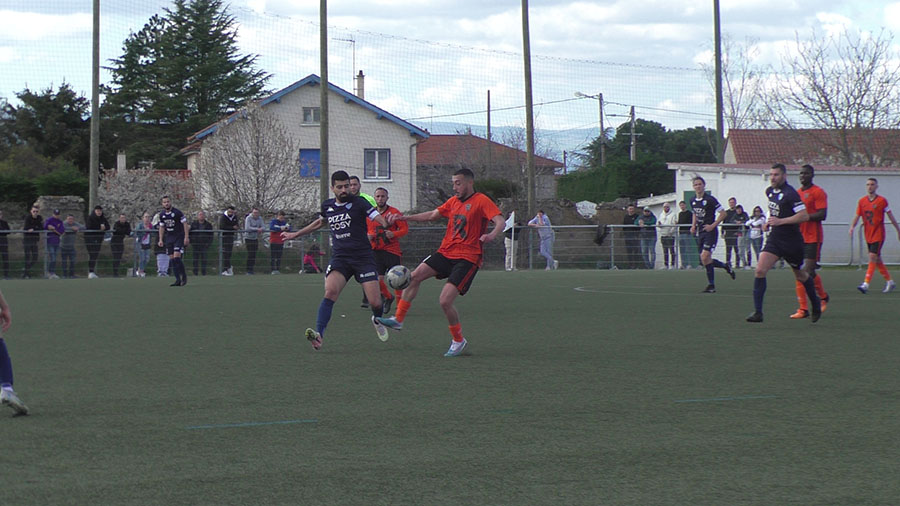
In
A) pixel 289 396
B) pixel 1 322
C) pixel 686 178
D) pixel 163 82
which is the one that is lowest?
pixel 289 396

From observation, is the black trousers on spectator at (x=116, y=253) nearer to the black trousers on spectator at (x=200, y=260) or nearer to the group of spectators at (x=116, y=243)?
the group of spectators at (x=116, y=243)

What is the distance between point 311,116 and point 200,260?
26.6 m

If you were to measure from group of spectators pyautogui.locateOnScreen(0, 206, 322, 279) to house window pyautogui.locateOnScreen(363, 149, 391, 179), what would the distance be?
25.2 meters

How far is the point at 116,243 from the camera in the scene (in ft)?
91.8

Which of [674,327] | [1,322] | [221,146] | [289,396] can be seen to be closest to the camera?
[1,322]

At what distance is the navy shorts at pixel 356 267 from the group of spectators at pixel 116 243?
16.7 m

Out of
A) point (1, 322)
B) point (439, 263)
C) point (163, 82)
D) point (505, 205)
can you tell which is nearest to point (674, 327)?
point (439, 263)

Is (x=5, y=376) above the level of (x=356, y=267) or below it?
below

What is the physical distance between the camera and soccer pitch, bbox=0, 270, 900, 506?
484 centimetres

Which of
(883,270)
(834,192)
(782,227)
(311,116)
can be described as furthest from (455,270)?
(311,116)

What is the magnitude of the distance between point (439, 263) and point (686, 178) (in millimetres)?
31470

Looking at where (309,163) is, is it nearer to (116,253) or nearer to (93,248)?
(116,253)

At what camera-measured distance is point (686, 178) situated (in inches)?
1588

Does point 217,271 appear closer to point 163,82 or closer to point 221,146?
point 221,146
